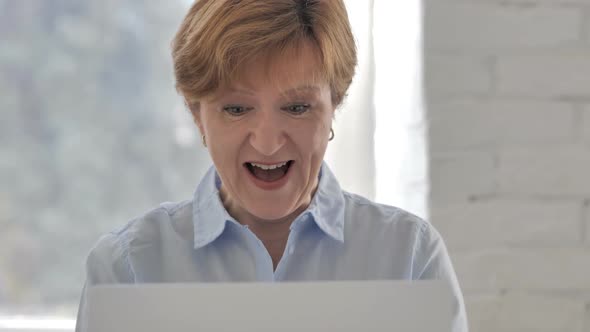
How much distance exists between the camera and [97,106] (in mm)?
1644

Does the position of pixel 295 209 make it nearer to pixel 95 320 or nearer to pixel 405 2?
pixel 405 2

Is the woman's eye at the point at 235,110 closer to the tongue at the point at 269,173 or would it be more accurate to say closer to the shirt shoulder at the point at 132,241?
the tongue at the point at 269,173

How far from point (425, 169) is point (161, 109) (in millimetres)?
639

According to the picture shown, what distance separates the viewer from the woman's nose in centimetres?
103

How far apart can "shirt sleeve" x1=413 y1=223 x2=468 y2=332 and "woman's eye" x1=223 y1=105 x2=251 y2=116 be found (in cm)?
36

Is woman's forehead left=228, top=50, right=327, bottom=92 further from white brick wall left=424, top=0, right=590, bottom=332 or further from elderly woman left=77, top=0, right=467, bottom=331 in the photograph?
white brick wall left=424, top=0, right=590, bottom=332

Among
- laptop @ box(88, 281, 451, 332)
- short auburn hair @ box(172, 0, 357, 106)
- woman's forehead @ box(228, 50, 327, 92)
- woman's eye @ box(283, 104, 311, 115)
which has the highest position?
short auburn hair @ box(172, 0, 357, 106)

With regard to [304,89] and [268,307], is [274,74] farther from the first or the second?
[268,307]

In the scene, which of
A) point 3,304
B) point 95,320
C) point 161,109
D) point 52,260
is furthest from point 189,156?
point 95,320

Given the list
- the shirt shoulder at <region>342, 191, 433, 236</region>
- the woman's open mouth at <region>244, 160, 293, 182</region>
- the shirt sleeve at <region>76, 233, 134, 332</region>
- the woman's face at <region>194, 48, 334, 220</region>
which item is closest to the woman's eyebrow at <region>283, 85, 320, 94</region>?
the woman's face at <region>194, 48, 334, 220</region>

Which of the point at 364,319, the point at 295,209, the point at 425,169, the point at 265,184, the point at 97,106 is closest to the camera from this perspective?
the point at 364,319

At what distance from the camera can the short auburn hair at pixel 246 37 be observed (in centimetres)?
104

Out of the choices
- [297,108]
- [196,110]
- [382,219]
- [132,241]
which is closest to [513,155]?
[382,219]

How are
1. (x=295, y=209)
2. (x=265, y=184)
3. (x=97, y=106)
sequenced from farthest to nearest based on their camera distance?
(x=97, y=106) → (x=295, y=209) → (x=265, y=184)
